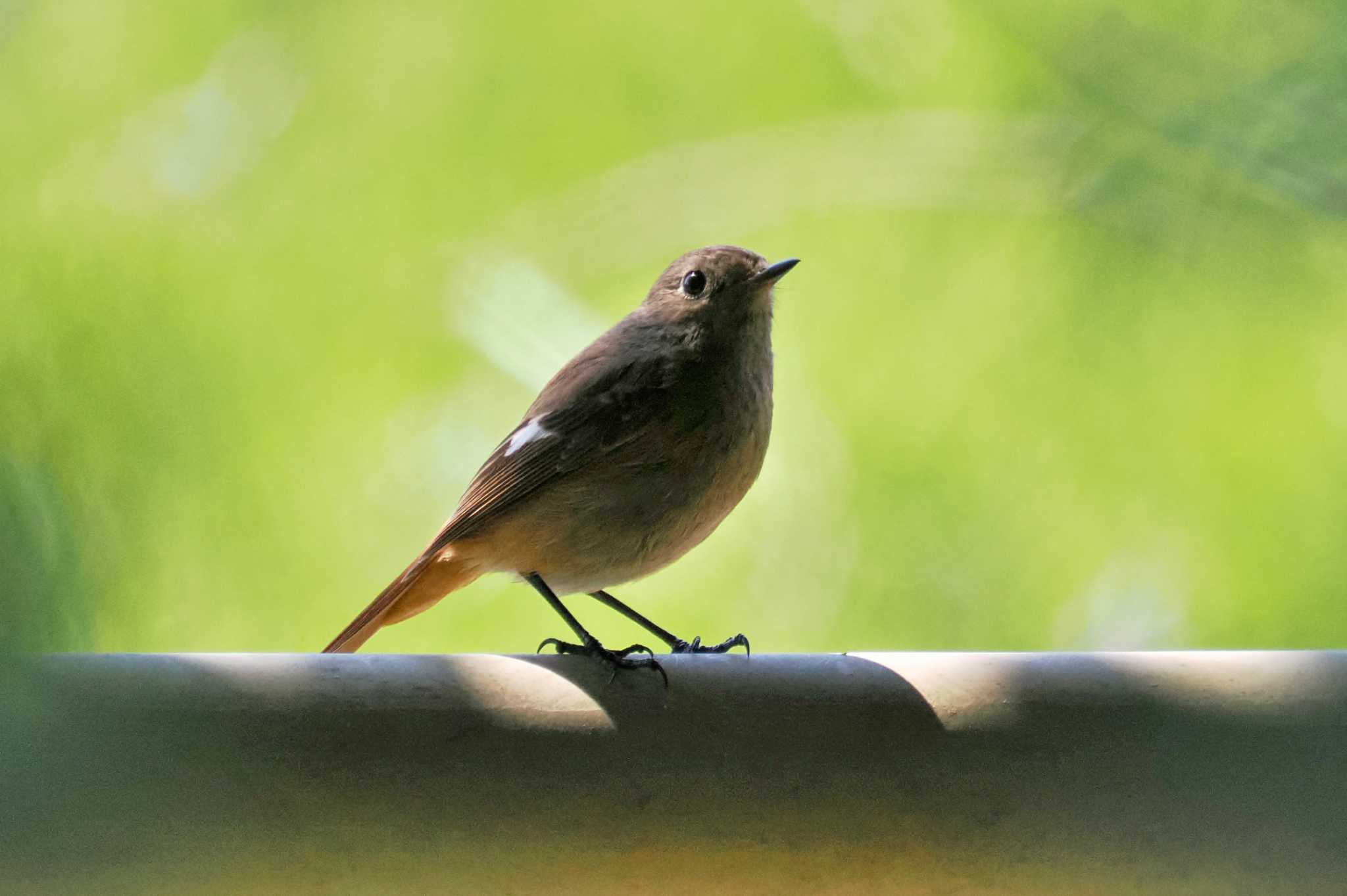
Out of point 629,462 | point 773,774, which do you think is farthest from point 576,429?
point 773,774

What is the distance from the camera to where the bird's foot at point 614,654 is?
1551 mm

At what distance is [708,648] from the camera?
2523 mm

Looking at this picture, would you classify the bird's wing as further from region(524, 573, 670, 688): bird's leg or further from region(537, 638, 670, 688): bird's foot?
region(537, 638, 670, 688): bird's foot

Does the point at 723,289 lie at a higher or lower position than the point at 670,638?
higher

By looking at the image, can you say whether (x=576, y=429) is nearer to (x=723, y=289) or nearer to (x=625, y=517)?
(x=625, y=517)

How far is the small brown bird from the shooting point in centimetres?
231

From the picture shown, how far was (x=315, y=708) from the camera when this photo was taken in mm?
1309

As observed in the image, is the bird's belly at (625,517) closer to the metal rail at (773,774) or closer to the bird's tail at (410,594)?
the bird's tail at (410,594)

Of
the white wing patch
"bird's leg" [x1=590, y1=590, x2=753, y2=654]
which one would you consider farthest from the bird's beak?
"bird's leg" [x1=590, y1=590, x2=753, y2=654]

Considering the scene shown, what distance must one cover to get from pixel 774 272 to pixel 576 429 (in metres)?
0.48

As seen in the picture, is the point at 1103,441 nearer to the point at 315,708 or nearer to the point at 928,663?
the point at 928,663

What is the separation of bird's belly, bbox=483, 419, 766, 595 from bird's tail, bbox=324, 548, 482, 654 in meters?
0.11

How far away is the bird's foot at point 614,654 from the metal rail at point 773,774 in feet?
0.20

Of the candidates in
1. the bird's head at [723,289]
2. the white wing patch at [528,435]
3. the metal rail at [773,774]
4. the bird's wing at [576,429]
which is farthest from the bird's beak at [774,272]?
the metal rail at [773,774]
